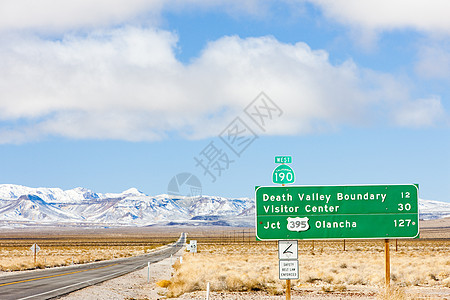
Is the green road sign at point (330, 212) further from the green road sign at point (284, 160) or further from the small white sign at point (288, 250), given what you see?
the green road sign at point (284, 160)

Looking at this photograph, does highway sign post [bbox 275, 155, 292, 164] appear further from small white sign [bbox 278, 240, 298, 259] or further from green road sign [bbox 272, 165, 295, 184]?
small white sign [bbox 278, 240, 298, 259]

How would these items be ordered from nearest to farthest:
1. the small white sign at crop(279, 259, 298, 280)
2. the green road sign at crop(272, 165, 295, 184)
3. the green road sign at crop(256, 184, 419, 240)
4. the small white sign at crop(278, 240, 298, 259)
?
the small white sign at crop(279, 259, 298, 280) → the small white sign at crop(278, 240, 298, 259) → the green road sign at crop(272, 165, 295, 184) → the green road sign at crop(256, 184, 419, 240)

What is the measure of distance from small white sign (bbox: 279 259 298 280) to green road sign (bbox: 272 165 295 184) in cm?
215

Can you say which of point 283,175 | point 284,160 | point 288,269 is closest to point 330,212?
point 283,175

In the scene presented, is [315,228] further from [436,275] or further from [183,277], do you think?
[436,275]

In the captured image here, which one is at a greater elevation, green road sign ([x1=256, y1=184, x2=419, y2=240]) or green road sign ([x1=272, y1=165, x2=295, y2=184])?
green road sign ([x1=272, y1=165, x2=295, y2=184])

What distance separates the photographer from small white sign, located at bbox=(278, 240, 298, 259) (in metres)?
13.3

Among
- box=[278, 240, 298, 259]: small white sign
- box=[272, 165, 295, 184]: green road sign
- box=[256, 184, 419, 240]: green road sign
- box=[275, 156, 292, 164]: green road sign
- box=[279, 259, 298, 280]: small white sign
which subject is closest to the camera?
box=[279, 259, 298, 280]: small white sign

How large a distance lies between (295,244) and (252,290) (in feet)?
43.6

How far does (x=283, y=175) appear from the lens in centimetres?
1400

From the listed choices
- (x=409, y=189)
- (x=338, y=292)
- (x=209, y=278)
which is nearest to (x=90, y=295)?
(x=209, y=278)

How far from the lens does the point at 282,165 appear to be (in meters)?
13.9

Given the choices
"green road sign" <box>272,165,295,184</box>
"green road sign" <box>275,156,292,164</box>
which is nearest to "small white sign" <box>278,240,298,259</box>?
"green road sign" <box>272,165,295,184</box>

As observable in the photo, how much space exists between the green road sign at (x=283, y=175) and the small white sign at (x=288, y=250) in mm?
1637
